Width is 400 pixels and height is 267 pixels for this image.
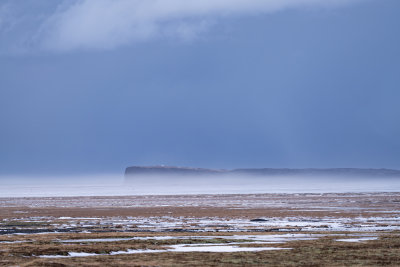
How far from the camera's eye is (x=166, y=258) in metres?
25.9

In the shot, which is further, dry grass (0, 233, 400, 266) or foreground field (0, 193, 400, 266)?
foreground field (0, 193, 400, 266)

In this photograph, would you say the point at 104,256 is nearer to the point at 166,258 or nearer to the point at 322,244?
the point at 166,258

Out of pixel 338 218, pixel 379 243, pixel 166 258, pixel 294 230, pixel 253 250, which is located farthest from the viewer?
pixel 338 218

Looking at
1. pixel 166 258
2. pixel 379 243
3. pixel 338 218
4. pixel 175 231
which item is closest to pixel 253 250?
pixel 166 258

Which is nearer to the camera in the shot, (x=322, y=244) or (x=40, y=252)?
(x=40, y=252)

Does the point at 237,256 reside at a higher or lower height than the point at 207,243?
lower

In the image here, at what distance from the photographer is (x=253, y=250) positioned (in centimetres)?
2820

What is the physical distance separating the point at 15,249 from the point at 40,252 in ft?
5.76

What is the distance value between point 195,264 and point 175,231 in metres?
15.2

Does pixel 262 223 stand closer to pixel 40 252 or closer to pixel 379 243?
pixel 379 243

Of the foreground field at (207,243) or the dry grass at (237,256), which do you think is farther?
the foreground field at (207,243)

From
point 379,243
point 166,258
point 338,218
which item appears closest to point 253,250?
point 166,258

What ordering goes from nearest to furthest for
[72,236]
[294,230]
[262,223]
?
[72,236]
[294,230]
[262,223]

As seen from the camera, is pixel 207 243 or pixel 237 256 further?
pixel 207 243
